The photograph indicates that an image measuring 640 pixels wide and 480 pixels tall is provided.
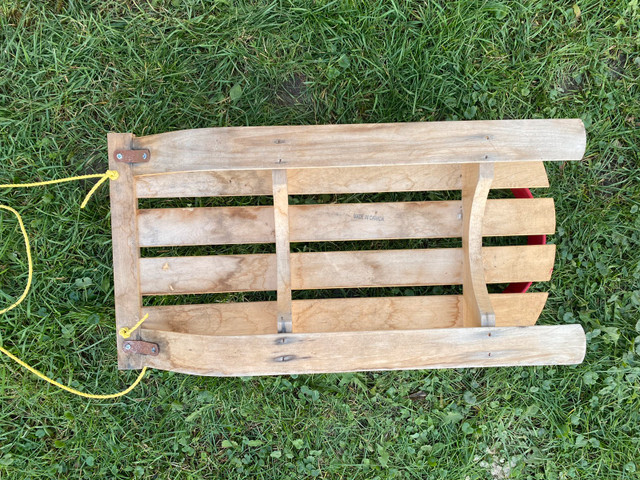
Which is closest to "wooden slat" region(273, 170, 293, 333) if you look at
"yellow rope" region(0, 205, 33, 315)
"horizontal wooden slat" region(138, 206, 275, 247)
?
"horizontal wooden slat" region(138, 206, 275, 247)

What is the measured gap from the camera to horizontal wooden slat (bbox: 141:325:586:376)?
6.37ft

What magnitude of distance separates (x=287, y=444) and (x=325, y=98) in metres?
2.08

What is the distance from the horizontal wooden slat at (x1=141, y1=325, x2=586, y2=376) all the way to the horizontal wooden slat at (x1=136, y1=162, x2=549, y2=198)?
2.41 ft

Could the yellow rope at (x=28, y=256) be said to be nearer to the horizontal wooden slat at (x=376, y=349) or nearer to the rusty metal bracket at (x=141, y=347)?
the rusty metal bracket at (x=141, y=347)

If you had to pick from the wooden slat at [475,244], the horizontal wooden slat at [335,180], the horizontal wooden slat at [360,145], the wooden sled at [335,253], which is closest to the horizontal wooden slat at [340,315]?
→ the wooden sled at [335,253]

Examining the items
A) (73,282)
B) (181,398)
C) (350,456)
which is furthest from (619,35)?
(73,282)

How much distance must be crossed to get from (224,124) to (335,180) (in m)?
0.85

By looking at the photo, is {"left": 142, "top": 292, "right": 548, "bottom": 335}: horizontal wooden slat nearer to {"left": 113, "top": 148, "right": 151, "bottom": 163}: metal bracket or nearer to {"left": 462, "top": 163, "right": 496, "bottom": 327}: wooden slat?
{"left": 462, "top": 163, "right": 496, "bottom": 327}: wooden slat

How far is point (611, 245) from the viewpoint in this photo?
277cm

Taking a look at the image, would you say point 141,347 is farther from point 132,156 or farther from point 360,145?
point 360,145

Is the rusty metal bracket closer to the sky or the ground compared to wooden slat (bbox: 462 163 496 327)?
closer to the ground

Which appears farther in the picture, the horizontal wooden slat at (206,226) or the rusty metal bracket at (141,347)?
the horizontal wooden slat at (206,226)

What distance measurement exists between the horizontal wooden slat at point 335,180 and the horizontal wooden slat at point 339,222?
8cm

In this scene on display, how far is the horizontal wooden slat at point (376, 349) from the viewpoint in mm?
1940
